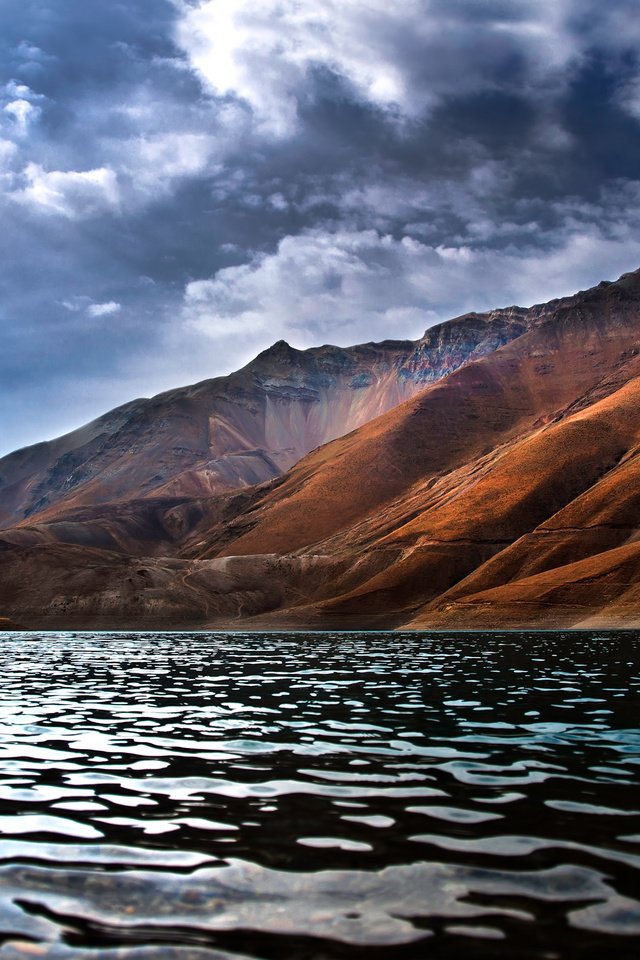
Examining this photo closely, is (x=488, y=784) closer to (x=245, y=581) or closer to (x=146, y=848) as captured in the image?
(x=146, y=848)

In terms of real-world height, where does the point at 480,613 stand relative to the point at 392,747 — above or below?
below

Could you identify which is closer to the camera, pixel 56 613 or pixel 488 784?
pixel 488 784

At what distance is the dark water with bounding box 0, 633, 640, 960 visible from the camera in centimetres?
845

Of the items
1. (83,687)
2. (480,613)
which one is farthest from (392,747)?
(480,613)

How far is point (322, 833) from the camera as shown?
1223 centimetres

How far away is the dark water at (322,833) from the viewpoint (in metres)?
8.45

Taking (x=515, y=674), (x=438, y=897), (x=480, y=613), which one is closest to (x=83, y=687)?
(x=515, y=674)

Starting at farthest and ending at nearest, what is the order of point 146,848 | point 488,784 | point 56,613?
point 56,613 < point 488,784 < point 146,848

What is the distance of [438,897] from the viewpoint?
9383 millimetres

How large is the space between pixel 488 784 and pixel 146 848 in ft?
22.5

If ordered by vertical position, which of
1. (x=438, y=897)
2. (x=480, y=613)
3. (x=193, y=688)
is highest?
(x=438, y=897)

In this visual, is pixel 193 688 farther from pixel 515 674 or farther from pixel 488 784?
pixel 488 784

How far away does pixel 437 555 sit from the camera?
603 feet

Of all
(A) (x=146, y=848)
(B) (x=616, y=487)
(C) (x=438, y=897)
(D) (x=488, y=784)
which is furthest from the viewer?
(B) (x=616, y=487)
